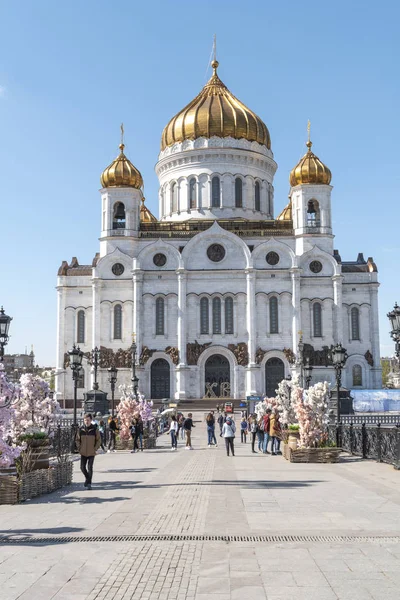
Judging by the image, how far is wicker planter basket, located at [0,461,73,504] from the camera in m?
12.3

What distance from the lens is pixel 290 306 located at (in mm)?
55438

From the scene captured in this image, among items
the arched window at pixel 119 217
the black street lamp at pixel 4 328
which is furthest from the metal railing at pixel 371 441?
the arched window at pixel 119 217

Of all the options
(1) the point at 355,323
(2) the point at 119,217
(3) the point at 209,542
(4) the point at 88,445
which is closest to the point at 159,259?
(2) the point at 119,217

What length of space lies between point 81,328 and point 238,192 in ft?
58.2

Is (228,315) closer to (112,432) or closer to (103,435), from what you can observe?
(103,435)

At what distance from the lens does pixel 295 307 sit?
55062 millimetres

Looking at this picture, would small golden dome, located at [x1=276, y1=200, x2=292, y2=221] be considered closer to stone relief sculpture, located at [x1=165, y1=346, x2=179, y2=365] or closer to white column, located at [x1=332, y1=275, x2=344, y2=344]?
white column, located at [x1=332, y1=275, x2=344, y2=344]

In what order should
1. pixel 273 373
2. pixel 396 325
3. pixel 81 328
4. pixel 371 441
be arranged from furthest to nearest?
pixel 81 328, pixel 273 373, pixel 371 441, pixel 396 325

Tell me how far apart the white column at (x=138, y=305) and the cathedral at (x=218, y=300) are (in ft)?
0.28

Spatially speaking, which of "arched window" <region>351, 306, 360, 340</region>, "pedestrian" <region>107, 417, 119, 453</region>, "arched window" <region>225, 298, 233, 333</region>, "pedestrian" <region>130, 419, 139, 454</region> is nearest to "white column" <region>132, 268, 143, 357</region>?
"arched window" <region>225, 298, 233, 333</region>

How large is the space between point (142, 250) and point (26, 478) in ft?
145

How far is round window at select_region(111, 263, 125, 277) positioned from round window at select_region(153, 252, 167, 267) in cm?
264

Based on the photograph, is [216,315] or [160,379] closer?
[160,379]

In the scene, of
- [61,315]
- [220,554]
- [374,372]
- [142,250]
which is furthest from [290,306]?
[220,554]
